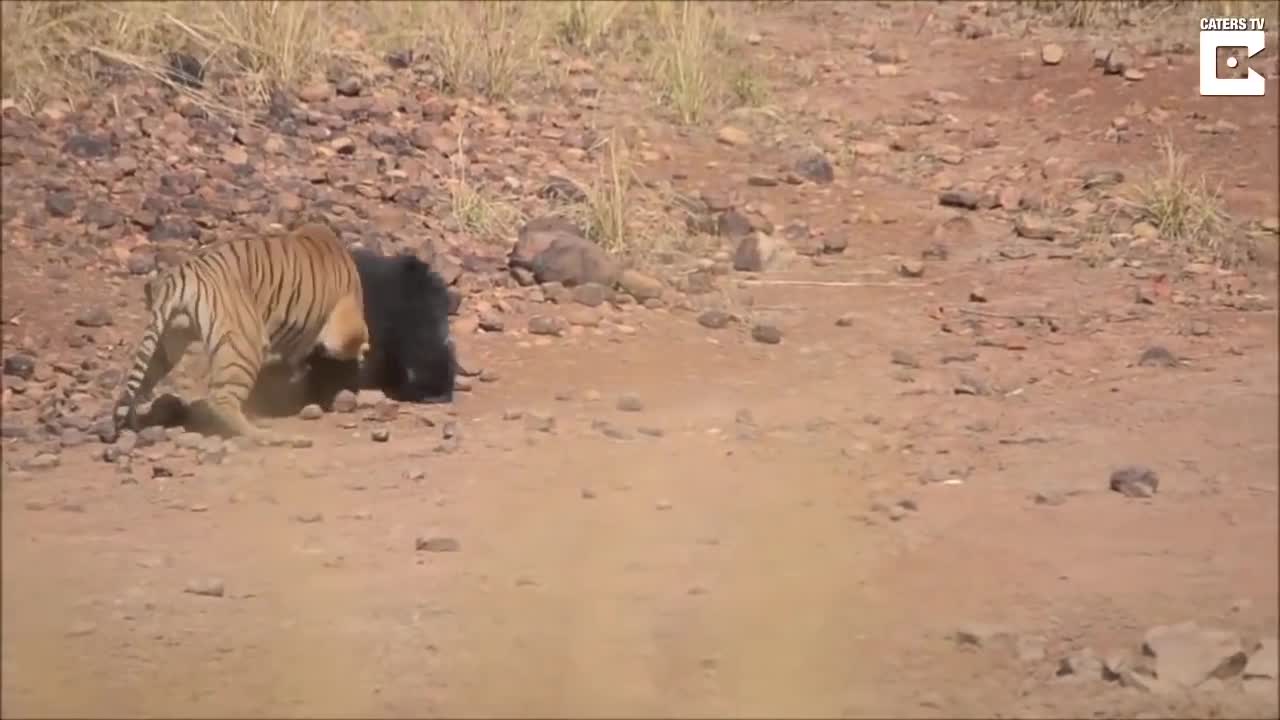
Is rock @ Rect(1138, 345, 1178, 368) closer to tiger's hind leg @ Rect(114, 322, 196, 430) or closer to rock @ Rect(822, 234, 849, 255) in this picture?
rock @ Rect(822, 234, 849, 255)

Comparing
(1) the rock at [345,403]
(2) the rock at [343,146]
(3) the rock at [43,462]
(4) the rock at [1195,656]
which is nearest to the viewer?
(4) the rock at [1195,656]

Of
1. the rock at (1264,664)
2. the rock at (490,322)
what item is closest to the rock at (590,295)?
the rock at (490,322)

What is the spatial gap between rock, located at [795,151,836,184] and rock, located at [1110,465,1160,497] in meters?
3.59

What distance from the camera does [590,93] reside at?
379 inches

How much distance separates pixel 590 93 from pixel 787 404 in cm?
366

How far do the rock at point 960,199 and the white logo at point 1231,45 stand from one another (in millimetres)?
1867

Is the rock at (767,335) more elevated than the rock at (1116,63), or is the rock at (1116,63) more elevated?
the rock at (1116,63)

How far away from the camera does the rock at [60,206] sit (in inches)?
300

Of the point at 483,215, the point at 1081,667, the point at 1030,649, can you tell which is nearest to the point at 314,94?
the point at 483,215

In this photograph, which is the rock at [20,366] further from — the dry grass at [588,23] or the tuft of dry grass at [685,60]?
the dry grass at [588,23]

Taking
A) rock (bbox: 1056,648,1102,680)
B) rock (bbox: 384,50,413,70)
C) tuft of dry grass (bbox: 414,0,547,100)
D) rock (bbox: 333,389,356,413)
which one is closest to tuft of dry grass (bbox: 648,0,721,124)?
tuft of dry grass (bbox: 414,0,547,100)

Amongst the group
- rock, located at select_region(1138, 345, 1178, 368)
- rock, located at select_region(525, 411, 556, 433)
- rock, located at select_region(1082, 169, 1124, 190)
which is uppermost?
rock, located at select_region(1082, 169, 1124, 190)

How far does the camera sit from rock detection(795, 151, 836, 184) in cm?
888

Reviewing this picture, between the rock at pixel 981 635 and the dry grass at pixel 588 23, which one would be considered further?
the dry grass at pixel 588 23
